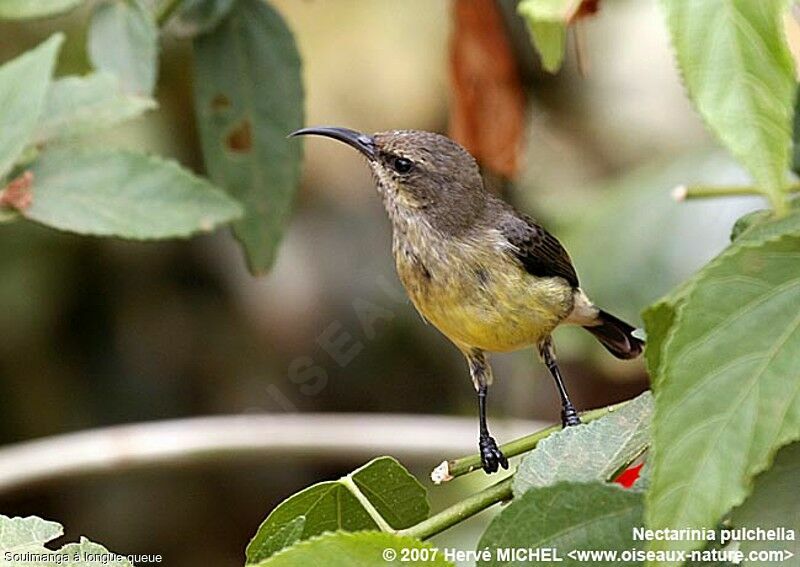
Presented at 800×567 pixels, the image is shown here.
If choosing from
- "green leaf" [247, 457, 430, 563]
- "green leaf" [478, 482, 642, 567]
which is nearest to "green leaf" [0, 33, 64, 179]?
"green leaf" [247, 457, 430, 563]

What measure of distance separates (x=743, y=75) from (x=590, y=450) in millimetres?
592

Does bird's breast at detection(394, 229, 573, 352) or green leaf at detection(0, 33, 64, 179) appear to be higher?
green leaf at detection(0, 33, 64, 179)

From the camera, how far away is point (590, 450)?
5.43ft

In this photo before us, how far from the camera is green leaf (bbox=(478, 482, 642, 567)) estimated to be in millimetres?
1505

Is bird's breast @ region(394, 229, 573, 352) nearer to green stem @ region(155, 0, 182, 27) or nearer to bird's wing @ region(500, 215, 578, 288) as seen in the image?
bird's wing @ region(500, 215, 578, 288)

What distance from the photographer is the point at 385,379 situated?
5.53m

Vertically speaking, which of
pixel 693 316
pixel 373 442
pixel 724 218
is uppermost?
pixel 693 316

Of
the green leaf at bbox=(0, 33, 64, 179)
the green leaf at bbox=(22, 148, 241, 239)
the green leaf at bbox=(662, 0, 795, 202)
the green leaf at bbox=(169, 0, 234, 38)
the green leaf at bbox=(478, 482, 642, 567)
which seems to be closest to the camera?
the green leaf at bbox=(662, 0, 795, 202)

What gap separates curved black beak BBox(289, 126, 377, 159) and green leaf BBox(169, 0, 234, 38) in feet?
1.82

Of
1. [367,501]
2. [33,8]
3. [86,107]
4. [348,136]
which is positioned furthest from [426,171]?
[367,501]

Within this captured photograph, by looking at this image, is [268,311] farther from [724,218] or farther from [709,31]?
[709,31]

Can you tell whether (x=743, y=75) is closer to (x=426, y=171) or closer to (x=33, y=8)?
(x=426, y=171)

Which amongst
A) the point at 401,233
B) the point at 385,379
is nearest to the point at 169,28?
the point at 401,233

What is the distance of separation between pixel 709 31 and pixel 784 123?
13 cm
